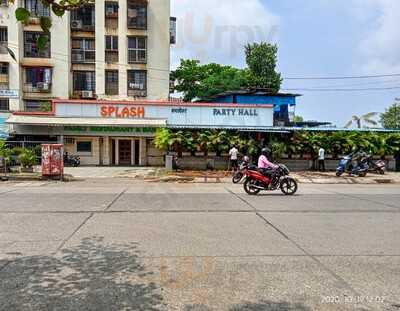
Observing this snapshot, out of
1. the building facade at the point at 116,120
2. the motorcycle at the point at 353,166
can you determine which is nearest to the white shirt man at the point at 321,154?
the motorcycle at the point at 353,166

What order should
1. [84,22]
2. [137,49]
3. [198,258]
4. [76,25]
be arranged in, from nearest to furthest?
[198,258]
[76,25]
[84,22]
[137,49]

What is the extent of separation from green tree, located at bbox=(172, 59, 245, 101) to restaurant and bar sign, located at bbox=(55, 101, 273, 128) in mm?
17725

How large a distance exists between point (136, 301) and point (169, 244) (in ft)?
7.76

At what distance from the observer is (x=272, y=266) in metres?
5.19

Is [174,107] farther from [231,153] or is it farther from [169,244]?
[169,244]

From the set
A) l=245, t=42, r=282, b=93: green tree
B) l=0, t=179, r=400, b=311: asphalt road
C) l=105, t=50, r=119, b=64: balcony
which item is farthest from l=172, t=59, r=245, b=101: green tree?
l=0, t=179, r=400, b=311: asphalt road

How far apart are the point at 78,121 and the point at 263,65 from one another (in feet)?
86.3

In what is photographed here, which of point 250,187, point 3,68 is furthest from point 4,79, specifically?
point 250,187

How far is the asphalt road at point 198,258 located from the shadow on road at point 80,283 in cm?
1

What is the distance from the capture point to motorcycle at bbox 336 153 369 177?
72.9ft

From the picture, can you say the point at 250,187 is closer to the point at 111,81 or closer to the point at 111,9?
the point at 111,81

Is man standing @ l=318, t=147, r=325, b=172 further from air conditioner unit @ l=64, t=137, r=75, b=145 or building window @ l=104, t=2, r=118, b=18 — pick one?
building window @ l=104, t=2, r=118, b=18

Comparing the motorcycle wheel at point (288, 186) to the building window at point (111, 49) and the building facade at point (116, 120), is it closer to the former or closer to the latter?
the building facade at point (116, 120)

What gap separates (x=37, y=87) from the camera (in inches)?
1368
